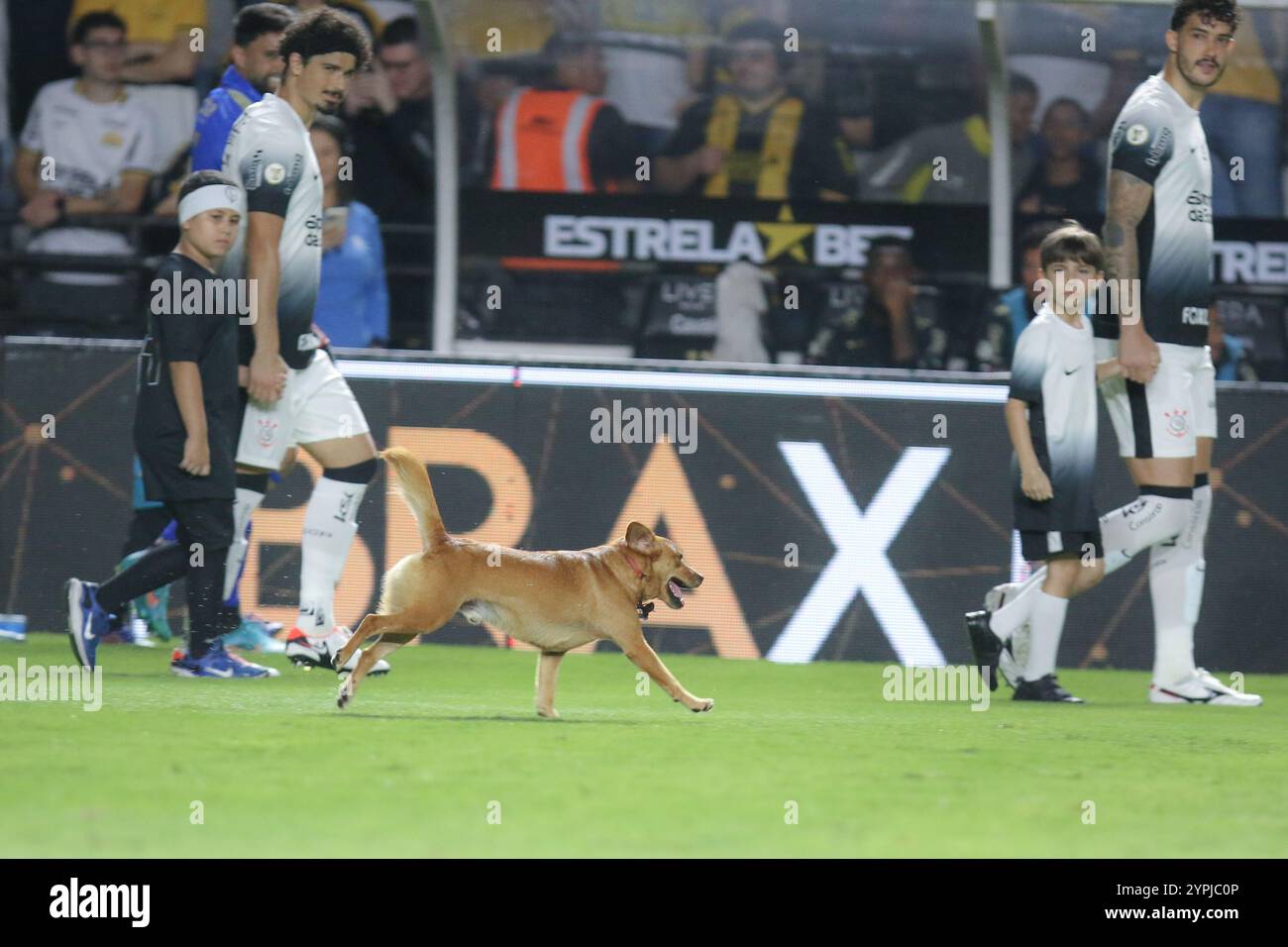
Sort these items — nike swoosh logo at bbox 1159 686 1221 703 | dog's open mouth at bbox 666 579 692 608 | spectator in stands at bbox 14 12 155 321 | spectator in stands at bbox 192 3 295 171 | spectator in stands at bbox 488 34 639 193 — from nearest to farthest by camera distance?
dog's open mouth at bbox 666 579 692 608, nike swoosh logo at bbox 1159 686 1221 703, spectator in stands at bbox 192 3 295 171, spectator in stands at bbox 488 34 639 193, spectator in stands at bbox 14 12 155 321

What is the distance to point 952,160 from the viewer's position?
34.4 feet

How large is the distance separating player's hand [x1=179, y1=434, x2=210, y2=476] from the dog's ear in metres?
1.55

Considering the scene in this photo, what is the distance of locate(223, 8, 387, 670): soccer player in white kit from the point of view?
703 cm

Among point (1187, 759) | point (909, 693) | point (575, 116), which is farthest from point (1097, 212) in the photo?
point (1187, 759)

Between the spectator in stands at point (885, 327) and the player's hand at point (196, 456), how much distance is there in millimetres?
3769

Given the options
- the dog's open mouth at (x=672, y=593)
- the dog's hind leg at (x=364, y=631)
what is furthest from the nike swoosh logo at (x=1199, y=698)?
the dog's hind leg at (x=364, y=631)

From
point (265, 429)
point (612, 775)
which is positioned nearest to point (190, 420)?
point (265, 429)

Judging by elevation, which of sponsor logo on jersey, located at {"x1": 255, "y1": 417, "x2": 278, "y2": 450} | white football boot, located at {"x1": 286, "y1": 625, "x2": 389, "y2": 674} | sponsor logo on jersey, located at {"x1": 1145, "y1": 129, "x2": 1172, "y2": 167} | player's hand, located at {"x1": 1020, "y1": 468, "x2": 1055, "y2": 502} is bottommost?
white football boot, located at {"x1": 286, "y1": 625, "x2": 389, "y2": 674}

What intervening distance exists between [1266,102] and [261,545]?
5.52 metres

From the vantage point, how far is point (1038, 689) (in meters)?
7.31

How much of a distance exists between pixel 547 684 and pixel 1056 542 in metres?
2.11

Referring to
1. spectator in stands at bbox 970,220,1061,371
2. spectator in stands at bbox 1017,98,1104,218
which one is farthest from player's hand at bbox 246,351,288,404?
spectator in stands at bbox 1017,98,1104,218

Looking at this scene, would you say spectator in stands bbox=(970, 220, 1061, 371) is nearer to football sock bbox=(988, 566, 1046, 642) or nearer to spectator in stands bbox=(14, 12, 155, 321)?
football sock bbox=(988, 566, 1046, 642)
